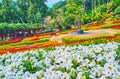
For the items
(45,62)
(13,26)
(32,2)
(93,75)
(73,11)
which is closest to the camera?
(93,75)

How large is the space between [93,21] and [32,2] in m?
23.2

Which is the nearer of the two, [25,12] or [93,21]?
[93,21]

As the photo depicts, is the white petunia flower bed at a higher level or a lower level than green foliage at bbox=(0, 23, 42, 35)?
higher

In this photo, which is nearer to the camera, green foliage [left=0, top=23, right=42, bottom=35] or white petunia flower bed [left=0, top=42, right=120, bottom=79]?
white petunia flower bed [left=0, top=42, right=120, bottom=79]

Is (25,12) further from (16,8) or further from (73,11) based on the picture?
(73,11)

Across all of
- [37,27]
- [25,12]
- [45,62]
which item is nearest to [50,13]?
[25,12]

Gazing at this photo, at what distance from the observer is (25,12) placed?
92.8 meters

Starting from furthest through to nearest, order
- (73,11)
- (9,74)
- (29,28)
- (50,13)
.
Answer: (50,13) < (29,28) < (73,11) < (9,74)

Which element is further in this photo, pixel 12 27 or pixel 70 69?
pixel 12 27

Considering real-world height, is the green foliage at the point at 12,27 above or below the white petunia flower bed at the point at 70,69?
below

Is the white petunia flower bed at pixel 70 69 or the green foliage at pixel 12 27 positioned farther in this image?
the green foliage at pixel 12 27

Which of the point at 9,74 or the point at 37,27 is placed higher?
the point at 9,74

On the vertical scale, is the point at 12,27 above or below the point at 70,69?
below

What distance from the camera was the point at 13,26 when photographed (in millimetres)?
73562
